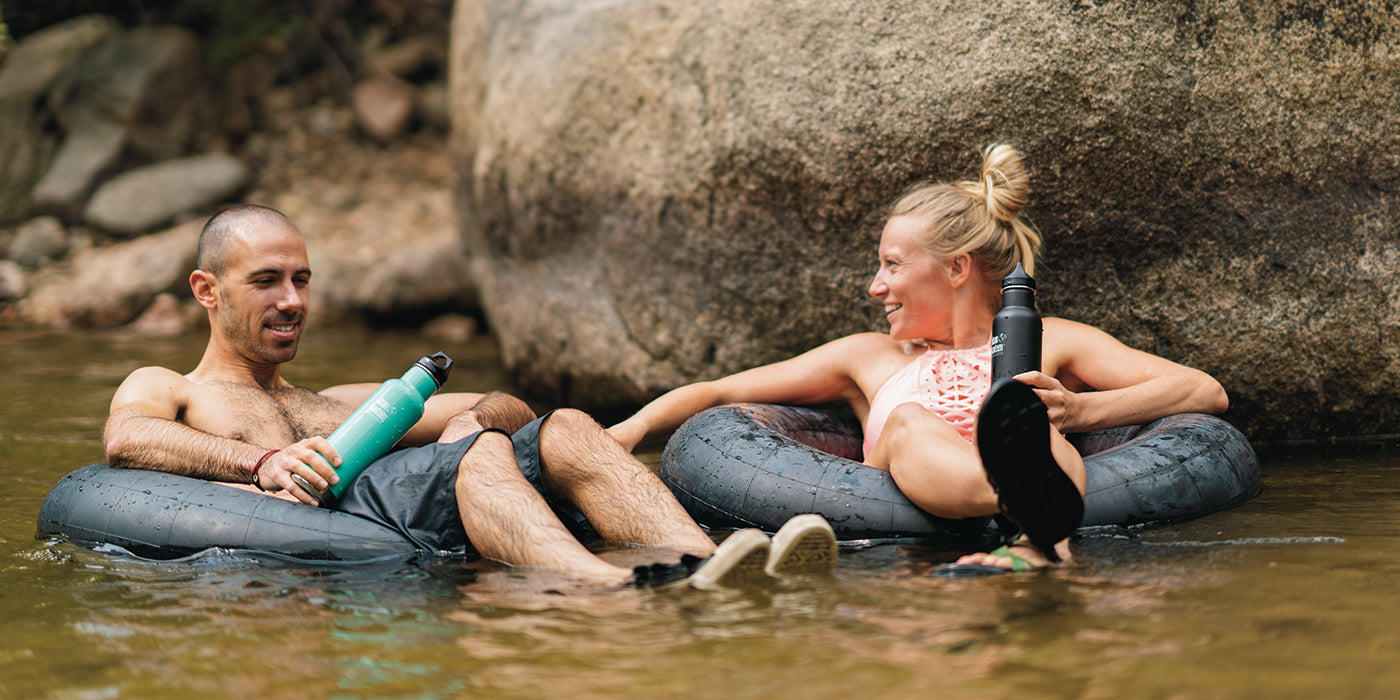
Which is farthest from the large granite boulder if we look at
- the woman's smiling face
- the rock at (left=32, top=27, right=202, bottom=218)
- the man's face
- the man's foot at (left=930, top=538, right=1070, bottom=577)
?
the rock at (left=32, top=27, right=202, bottom=218)

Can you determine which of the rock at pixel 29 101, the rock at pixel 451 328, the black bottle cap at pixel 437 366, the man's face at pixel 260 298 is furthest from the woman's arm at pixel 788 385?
the rock at pixel 29 101

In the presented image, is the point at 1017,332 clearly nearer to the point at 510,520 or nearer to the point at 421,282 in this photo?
the point at 510,520

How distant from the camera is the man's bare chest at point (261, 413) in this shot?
438cm

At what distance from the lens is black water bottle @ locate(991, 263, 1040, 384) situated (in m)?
3.75

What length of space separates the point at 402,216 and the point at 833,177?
7.75 metres

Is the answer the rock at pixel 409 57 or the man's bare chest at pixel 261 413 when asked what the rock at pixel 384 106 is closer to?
the rock at pixel 409 57

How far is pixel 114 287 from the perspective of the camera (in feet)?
35.2

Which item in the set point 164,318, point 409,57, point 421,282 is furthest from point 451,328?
point 409,57

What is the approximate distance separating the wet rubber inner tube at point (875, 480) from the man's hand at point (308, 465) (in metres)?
1.26

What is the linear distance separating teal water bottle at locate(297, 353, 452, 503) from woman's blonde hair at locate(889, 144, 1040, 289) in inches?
74.1

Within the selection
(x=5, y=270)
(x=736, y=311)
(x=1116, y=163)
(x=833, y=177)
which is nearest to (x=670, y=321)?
(x=736, y=311)

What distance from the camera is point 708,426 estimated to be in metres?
Result: 4.50

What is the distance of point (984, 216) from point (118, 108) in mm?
10554

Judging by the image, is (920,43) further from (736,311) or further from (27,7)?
(27,7)
